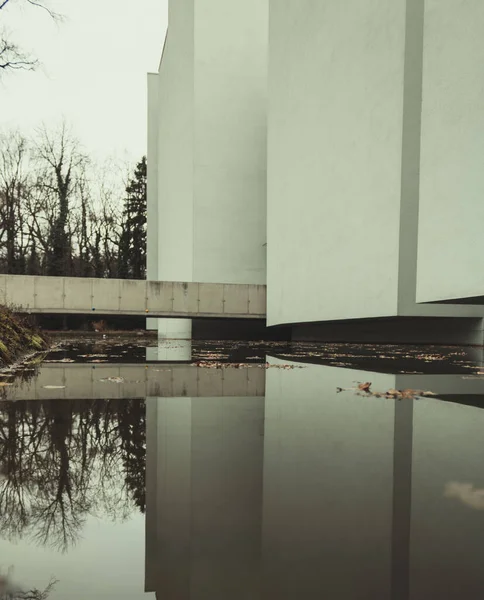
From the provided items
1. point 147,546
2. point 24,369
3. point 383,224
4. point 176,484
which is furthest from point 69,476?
point 383,224

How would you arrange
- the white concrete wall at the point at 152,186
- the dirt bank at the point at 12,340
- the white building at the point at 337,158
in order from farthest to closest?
the white concrete wall at the point at 152,186 < the white building at the point at 337,158 < the dirt bank at the point at 12,340

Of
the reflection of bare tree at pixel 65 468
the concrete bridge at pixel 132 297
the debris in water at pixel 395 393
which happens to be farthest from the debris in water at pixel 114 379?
the concrete bridge at pixel 132 297

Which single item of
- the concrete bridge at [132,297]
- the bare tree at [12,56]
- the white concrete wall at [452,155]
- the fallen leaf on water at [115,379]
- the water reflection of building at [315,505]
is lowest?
the fallen leaf on water at [115,379]

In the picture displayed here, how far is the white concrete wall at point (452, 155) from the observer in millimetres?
11227

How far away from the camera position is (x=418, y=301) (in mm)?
13461

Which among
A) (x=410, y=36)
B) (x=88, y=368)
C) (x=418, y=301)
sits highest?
(x=410, y=36)

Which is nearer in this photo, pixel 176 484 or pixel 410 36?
pixel 176 484

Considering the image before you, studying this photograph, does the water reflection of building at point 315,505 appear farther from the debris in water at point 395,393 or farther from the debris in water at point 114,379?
the debris in water at point 114,379

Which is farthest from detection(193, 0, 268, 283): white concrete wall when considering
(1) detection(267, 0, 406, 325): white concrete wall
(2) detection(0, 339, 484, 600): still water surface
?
(2) detection(0, 339, 484, 600): still water surface

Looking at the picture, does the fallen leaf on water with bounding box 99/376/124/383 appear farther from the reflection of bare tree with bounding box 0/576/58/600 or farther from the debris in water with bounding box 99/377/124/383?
the reflection of bare tree with bounding box 0/576/58/600

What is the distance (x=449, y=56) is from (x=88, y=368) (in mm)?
9110

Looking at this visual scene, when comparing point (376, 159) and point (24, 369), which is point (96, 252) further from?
point (24, 369)

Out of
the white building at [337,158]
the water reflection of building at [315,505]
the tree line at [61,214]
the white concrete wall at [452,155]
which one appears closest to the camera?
the water reflection of building at [315,505]

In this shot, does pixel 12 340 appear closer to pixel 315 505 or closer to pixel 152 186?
pixel 315 505
